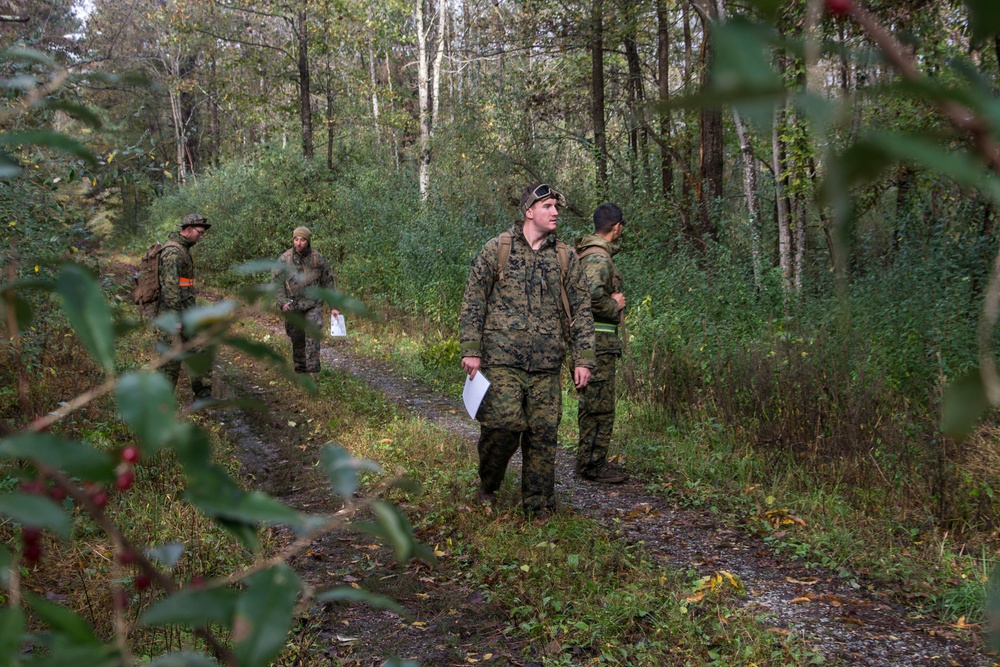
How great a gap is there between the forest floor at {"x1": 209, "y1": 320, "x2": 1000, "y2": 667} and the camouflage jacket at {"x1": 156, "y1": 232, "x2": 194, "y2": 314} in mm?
3330

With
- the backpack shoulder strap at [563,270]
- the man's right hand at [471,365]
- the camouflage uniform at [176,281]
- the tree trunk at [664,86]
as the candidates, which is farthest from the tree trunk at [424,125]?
the man's right hand at [471,365]

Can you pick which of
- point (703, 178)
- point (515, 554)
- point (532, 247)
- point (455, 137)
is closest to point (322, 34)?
point (455, 137)

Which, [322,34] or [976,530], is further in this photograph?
[322,34]

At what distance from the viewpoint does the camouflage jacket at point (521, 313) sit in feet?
19.5

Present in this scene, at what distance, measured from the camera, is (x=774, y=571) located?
5418mm

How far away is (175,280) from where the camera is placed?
9836mm

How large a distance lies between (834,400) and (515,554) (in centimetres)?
330

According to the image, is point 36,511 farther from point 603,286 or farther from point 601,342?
point 601,342

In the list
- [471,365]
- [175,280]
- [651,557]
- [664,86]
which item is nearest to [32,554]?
[471,365]

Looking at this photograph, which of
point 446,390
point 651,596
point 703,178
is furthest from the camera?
point 703,178

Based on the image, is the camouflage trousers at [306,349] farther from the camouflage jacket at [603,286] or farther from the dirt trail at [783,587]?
the camouflage jacket at [603,286]

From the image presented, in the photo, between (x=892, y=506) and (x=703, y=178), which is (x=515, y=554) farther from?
(x=703, y=178)

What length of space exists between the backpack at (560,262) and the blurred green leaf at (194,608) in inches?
206

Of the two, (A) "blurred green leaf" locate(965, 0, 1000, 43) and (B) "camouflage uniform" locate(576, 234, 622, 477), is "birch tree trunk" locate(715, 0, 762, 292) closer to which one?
(B) "camouflage uniform" locate(576, 234, 622, 477)
